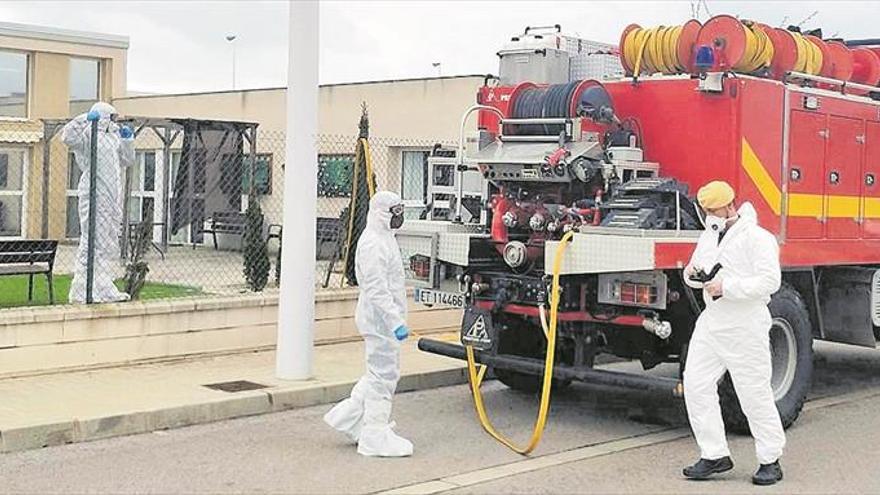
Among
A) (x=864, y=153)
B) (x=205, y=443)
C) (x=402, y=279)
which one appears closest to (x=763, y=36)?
(x=864, y=153)

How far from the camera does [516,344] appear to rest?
9828 mm

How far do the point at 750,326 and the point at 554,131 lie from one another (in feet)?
9.13

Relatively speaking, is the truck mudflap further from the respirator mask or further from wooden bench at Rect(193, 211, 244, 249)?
wooden bench at Rect(193, 211, 244, 249)

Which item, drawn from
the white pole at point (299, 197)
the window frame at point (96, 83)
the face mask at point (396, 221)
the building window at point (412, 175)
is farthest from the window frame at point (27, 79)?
the face mask at point (396, 221)

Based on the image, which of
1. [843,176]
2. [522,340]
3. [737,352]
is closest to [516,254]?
[522,340]

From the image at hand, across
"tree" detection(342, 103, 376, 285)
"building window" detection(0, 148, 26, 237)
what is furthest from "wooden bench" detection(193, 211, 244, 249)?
"tree" detection(342, 103, 376, 285)

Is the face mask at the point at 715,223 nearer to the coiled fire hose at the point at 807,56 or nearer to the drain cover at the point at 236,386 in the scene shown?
the coiled fire hose at the point at 807,56

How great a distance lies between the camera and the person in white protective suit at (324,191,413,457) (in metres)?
7.98

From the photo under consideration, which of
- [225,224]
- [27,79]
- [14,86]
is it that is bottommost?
[225,224]

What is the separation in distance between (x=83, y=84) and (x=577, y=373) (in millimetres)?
22921

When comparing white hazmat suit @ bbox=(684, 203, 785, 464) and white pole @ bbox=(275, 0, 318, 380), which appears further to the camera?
white pole @ bbox=(275, 0, 318, 380)

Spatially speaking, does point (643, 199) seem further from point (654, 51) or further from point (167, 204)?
point (167, 204)

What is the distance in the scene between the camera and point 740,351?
742 centimetres

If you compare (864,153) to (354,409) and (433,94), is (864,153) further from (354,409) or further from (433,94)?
(433,94)
